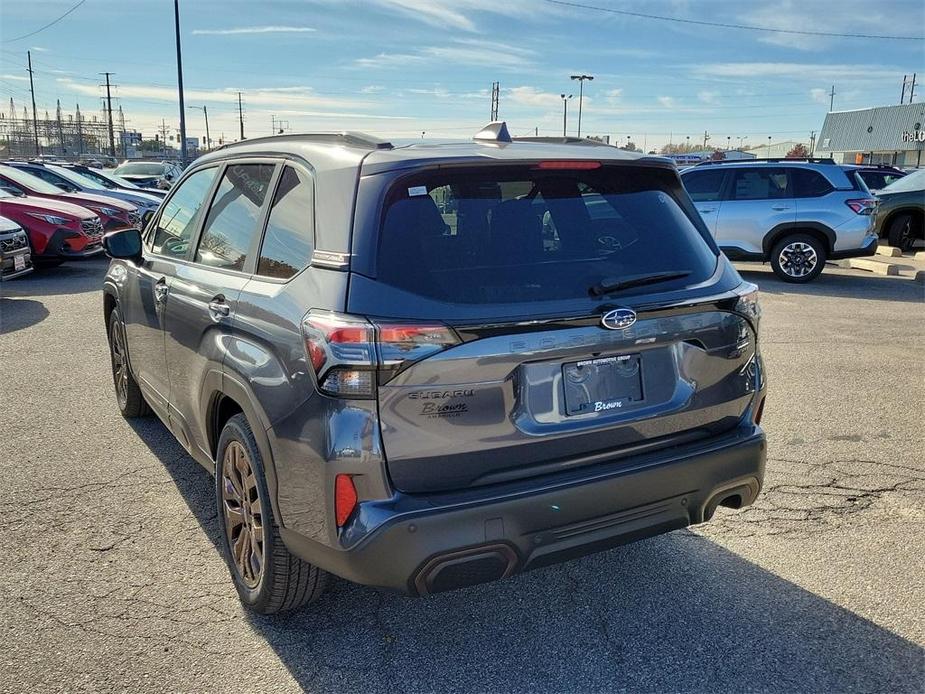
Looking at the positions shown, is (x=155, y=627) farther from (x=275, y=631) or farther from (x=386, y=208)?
(x=386, y=208)

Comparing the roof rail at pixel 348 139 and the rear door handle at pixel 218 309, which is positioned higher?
the roof rail at pixel 348 139

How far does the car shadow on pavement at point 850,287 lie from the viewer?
11367mm

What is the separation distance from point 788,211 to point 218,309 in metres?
11.2

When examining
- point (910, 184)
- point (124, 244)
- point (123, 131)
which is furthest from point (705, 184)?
point (123, 131)

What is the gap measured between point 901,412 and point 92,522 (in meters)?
5.34

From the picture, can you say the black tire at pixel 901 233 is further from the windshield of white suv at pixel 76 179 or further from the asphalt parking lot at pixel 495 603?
the windshield of white suv at pixel 76 179

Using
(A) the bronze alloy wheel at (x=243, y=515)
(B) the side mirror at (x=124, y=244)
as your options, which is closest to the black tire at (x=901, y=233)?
(B) the side mirror at (x=124, y=244)

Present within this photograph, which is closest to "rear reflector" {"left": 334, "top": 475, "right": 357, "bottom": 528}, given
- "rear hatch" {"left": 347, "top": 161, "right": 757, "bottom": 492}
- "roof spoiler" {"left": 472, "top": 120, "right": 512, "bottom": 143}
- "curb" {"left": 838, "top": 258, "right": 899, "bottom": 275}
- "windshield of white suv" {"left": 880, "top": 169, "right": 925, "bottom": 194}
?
"rear hatch" {"left": 347, "top": 161, "right": 757, "bottom": 492}

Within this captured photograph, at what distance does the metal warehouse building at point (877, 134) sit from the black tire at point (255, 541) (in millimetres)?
68936

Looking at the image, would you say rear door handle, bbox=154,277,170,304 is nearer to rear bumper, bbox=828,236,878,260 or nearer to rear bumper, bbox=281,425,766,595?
rear bumper, bbox=281,425,766,595

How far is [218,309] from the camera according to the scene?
3.19 metres

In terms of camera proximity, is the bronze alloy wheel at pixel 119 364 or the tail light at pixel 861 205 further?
the tail light at pixel 861 205

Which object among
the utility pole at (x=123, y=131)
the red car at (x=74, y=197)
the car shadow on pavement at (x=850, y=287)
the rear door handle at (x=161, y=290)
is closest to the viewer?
the rear door handle at (x=161, y=290)

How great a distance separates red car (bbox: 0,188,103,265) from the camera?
Answer: 40.8 ft
